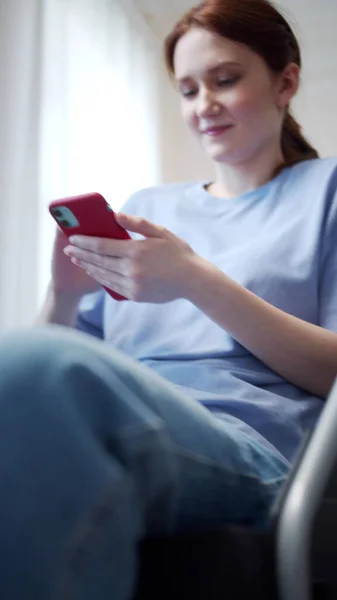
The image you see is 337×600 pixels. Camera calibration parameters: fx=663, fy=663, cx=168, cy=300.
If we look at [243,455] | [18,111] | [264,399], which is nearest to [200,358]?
[264,399]

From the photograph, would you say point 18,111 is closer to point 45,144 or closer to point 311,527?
point 45,144

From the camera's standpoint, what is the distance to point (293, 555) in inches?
15.9

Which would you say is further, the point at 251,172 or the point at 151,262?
the point at 251,172

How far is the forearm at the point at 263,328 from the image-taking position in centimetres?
71

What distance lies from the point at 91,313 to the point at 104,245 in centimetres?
29

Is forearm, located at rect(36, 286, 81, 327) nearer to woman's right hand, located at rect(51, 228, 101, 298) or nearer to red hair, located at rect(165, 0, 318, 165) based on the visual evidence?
woman's right hand, located at rect(51, 228, 101, 298)

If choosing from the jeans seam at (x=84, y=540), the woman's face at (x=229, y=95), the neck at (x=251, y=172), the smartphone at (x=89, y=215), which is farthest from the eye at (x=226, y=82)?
the jeans seam at (x=84, y=540)

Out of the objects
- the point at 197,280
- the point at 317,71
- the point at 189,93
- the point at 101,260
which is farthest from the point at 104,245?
the point at 317,71

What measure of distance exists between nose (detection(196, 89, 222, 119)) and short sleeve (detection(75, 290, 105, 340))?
0.31m

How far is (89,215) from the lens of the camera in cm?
77

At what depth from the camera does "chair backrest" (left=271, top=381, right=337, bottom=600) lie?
15.9 inches

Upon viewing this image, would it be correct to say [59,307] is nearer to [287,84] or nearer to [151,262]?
[151,262]

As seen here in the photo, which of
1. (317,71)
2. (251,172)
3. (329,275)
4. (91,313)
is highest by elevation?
(317,71)

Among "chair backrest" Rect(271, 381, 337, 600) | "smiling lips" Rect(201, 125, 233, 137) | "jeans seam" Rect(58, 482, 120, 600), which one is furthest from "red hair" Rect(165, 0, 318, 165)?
"jeans seam" Rect(58, 482, 120, 600)
